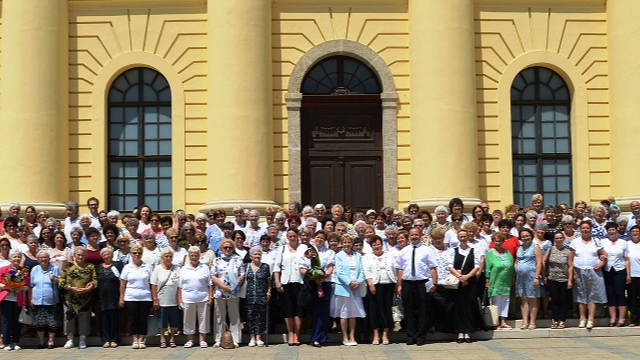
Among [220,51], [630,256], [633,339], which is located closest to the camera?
[633,339]

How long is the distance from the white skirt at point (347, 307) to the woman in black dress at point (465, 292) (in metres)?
1.53

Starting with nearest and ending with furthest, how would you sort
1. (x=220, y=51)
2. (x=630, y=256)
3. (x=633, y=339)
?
(x=633, y=339)
(x=630, y=256)
(x=220, y=51)

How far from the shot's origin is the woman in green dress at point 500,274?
17516mm

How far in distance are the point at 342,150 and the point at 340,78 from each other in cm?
168

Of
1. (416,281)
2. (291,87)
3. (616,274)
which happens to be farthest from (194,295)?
(291,87)

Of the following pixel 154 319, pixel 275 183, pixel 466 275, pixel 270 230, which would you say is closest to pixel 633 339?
pixel 466 275

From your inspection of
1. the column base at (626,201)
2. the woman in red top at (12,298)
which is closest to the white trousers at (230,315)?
the woman in red top at (12,298)

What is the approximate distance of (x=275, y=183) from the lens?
77.0ft

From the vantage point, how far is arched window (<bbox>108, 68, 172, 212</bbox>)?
23.9m

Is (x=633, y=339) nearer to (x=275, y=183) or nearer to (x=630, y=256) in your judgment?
(x=630, y=256)

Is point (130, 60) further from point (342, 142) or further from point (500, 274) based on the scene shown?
point (500, 274)

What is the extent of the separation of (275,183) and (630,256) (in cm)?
845

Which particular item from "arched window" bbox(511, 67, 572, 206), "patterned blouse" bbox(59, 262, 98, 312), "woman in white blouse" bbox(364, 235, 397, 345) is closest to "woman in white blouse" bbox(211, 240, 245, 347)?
"patterned blouse" bbox(59, 262, 98, 312)

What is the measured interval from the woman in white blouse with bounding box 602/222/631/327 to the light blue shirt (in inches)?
362
